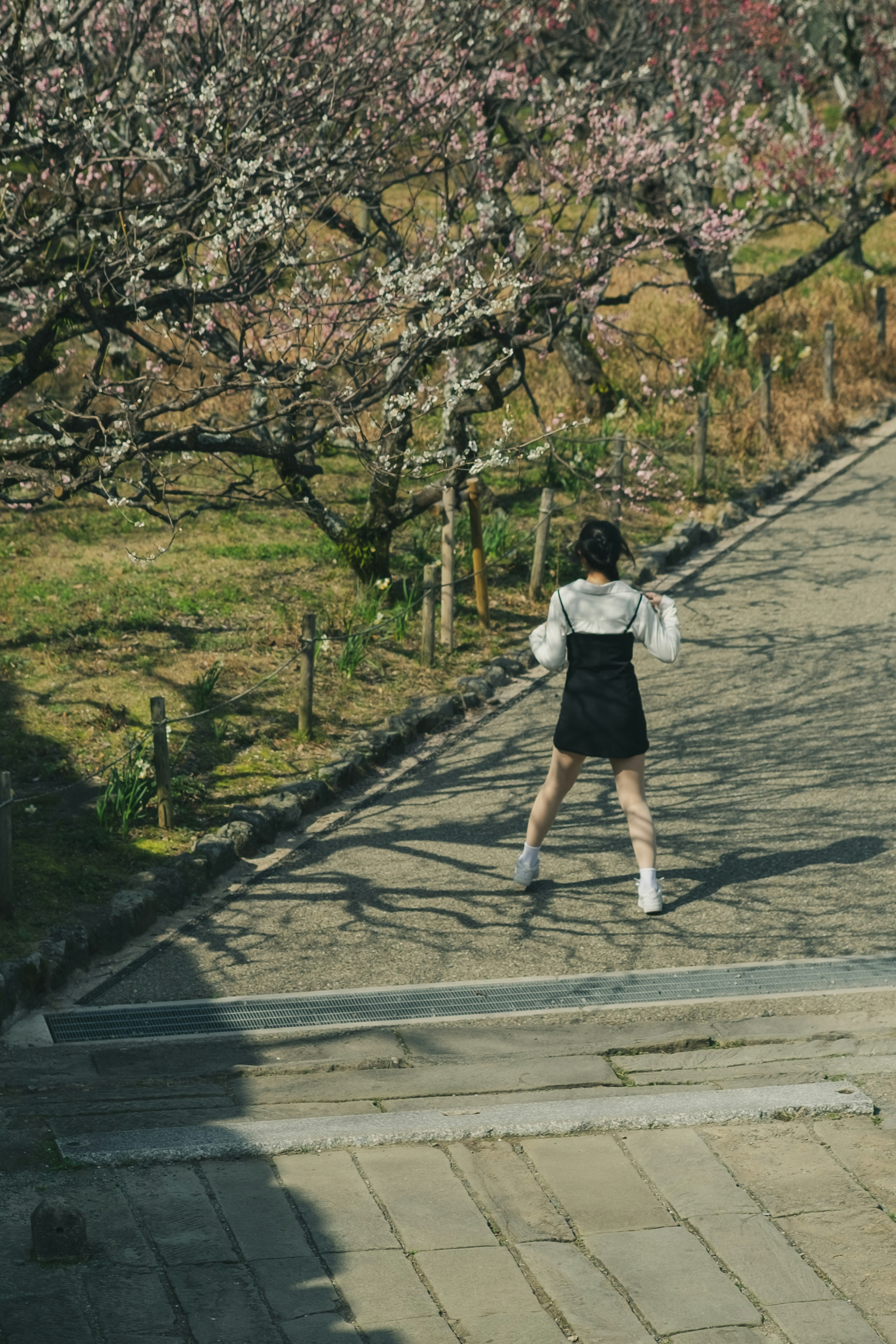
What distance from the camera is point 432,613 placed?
10336 mm

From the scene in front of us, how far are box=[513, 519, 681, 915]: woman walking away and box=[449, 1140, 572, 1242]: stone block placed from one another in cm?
247

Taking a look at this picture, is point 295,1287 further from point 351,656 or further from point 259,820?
point 351,656

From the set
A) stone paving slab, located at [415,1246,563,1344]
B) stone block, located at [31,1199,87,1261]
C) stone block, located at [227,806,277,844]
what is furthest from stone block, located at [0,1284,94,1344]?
stone block, located at [227,806,277,844]

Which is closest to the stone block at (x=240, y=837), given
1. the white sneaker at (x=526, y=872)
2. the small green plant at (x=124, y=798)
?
the small green plant at (x=124, y=798)

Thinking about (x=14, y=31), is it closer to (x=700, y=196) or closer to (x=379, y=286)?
(x=379, y=286)

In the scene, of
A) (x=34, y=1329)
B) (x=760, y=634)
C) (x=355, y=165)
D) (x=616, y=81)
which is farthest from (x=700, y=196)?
(x=34, y=1329)

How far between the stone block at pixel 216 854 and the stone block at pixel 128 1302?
3.73 m

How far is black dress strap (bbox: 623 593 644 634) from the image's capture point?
6.85m

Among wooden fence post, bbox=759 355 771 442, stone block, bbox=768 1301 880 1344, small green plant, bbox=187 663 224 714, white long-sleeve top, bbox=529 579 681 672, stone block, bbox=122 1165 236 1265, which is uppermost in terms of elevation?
wooden fence post, bbox=759 355 771 442

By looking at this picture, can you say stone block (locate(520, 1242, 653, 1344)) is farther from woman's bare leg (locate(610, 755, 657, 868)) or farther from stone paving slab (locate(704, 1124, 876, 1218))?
woman's bare leg (locate(610, 755, 657, 868))

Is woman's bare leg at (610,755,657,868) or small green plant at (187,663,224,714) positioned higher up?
small green plant at (187,663,224,714)

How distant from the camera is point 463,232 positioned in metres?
11.4

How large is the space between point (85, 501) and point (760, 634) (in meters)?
6.33

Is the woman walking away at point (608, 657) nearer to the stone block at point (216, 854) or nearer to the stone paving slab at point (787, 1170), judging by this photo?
the stone block at point (216, 854)
